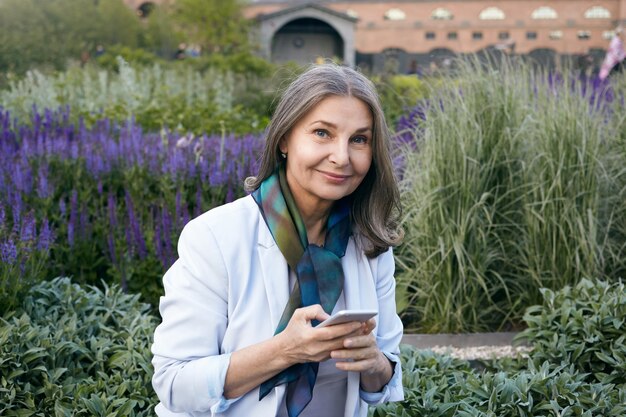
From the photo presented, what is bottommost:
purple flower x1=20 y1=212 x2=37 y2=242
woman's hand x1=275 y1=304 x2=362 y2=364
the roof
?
purple flower x1=20 y1=212 x2=37 y2=242

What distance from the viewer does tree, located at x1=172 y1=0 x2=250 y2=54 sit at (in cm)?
4759

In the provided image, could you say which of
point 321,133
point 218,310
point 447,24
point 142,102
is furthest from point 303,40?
point 218,310

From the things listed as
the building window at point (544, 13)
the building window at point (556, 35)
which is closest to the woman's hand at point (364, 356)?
the building window at point (556, 35)

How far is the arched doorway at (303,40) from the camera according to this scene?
2221 inches

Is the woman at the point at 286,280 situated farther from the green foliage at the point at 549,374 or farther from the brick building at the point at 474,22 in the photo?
the brick building at the point at 474,22

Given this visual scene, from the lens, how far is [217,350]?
2174mm

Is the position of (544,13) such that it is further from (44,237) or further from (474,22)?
(44,237)

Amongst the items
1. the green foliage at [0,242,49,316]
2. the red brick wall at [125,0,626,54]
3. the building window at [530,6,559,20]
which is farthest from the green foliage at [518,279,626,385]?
the building window at [530,6,559,20]

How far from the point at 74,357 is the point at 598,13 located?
67639 mm

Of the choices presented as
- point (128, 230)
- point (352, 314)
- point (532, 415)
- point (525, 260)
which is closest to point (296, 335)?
point (352, 314)

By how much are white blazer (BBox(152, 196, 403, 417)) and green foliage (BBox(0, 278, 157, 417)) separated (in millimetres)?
710

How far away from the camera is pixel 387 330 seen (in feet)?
7.84

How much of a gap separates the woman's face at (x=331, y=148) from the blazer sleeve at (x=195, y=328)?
0.28 meters

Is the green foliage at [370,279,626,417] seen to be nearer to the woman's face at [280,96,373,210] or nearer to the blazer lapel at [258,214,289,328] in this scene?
the blazer lapel at [258,214,289,328]
